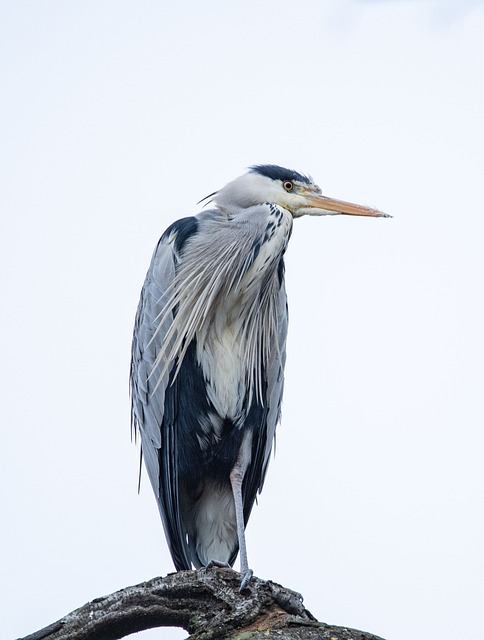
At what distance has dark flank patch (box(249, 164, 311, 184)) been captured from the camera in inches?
211

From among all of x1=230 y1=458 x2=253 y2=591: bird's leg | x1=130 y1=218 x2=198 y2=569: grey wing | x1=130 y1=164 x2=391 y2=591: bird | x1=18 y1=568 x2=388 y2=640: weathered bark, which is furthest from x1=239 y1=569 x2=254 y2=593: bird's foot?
x1=130 y1=218 x2=198 y2=569: grey wing

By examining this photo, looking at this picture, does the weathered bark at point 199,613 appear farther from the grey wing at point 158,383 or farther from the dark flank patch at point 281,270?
the dark flank patch at point 281,270

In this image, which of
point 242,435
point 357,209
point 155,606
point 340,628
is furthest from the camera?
point 357,209

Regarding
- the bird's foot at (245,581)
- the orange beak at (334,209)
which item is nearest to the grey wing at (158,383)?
the orange beak at (334,209)

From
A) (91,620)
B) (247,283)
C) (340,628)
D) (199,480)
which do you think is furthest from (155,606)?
(247,283)

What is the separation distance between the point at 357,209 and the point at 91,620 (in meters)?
2.89

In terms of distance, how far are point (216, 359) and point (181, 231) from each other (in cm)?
73

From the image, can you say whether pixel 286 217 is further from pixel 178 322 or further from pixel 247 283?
pixel 178 322

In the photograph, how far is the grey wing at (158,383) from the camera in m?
4.95

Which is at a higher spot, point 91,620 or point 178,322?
point 178,322

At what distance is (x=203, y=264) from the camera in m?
5.10

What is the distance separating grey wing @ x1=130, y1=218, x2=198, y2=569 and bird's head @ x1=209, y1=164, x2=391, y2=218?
10.9 inches

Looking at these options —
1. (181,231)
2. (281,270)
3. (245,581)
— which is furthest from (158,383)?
(245,581)

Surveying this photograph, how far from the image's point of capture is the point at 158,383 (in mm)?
4992
